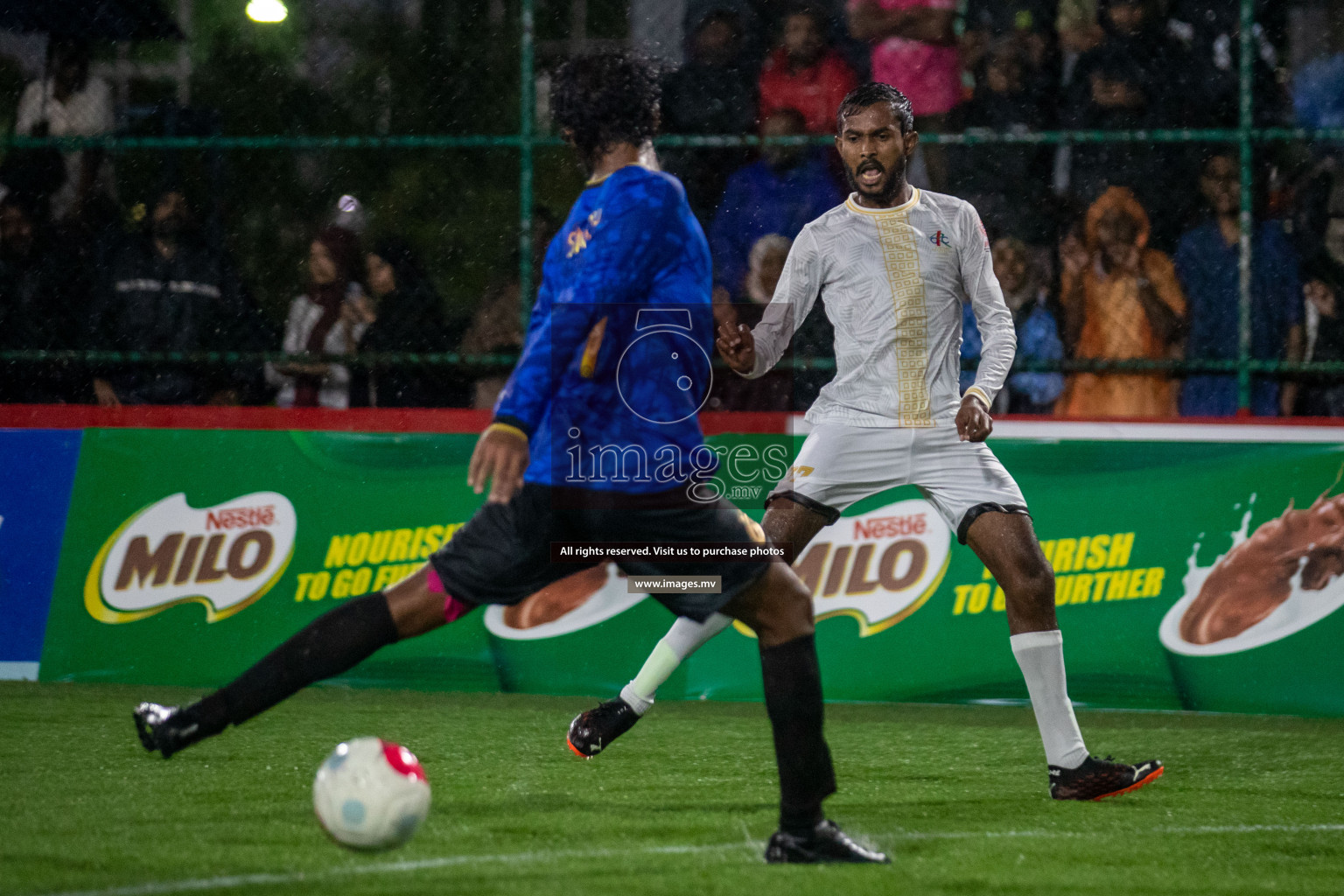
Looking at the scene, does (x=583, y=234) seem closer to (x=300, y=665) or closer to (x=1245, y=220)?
(x=300, y=665)

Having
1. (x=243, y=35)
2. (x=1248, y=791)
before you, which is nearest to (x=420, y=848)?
(x=1248, y=791)

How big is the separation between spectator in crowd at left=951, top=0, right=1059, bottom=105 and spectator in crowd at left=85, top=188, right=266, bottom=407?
12.3 ft

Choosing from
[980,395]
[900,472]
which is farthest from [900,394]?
[980,395]

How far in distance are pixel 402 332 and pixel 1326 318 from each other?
4431 mm

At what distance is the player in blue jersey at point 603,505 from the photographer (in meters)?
3.84

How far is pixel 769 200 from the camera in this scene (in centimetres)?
799

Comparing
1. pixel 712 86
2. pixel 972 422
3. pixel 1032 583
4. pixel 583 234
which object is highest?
pixel 712 86

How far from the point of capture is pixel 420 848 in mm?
4152

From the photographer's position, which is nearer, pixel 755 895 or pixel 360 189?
pixel 755 895

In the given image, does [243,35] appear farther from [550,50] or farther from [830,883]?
[830,883]

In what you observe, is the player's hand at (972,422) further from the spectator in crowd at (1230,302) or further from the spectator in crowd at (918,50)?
the spectator in crowd at (918,50)

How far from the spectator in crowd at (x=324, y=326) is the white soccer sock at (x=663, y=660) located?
315cm

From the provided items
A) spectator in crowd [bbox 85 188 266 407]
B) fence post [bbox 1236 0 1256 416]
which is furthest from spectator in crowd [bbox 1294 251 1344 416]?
spectator in crowd [bbox 85 188 266 407]

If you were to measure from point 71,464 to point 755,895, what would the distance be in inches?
192
